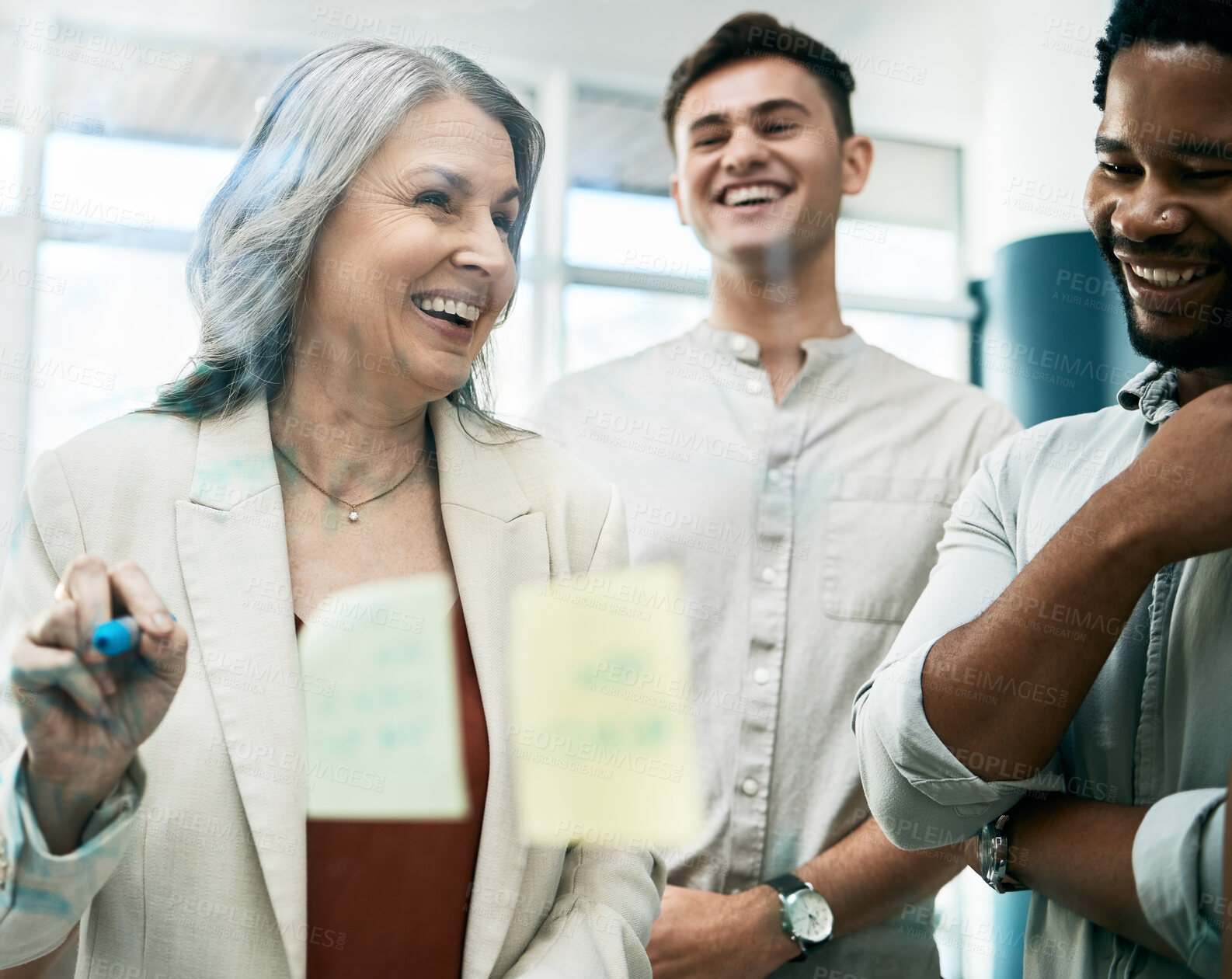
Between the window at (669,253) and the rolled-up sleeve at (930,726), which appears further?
the window at (669,253)

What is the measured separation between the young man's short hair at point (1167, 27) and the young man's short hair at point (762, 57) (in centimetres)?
39

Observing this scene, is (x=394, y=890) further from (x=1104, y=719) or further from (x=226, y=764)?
(x=1104, y=719)

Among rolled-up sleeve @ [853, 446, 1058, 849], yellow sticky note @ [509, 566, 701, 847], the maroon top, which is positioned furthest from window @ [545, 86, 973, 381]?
the maroon top

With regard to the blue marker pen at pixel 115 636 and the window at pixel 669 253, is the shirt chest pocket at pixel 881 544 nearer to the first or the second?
the window at pixel 669 253

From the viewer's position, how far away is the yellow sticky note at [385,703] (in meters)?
0.80

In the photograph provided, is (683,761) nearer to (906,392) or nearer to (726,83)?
(906,392)

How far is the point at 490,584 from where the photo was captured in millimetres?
859

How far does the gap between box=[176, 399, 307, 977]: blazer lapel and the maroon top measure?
0.08 feet

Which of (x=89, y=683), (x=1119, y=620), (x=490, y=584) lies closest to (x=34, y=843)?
(x=89, y=683)

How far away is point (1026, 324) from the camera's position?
1.17 m

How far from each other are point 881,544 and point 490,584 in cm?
43

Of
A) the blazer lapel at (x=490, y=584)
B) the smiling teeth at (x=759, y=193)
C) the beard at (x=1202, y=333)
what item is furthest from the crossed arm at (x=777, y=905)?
the smiling teeth at (x=759, y=193)

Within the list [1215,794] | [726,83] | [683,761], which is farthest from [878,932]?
[726,83]

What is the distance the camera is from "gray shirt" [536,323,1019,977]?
103cm
